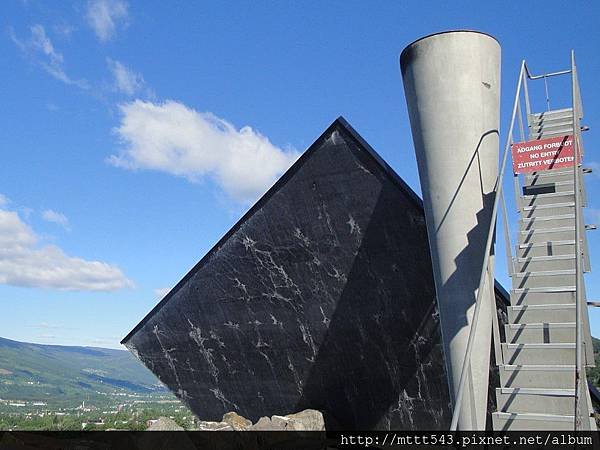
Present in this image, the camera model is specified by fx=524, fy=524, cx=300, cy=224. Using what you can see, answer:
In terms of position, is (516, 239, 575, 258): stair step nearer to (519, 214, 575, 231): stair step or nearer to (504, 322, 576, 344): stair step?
(519, 214, 575, 231): stair step

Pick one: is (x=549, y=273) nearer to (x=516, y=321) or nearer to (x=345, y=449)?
(x=516, y=321)

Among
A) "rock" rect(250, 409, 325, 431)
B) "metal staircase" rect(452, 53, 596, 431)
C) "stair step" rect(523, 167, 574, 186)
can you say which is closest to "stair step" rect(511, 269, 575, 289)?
"metal staircase" rect(452, 53, 596, 431)

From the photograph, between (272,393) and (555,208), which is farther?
(272,393)

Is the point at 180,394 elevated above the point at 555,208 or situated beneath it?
situated beneath

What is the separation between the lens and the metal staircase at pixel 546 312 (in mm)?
4699

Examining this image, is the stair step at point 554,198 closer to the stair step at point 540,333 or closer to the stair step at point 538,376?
the stair step at point 540,333

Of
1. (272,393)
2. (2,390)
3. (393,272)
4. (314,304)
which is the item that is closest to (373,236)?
(393,272)

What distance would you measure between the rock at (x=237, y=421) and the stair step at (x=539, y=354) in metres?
7.52

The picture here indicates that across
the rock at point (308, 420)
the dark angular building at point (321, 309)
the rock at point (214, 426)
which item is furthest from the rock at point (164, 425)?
the rock at point (308, 420)

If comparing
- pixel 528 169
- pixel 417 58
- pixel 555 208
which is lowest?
pixel 555 208

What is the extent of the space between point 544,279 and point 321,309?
17.8 feet

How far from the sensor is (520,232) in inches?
253

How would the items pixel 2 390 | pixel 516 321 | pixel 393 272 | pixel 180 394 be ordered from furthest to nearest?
1. pixel 2 390
2. pixel 180 394
3. pixel 393 272
4. pixel 516 321

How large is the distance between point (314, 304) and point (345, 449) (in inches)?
111
